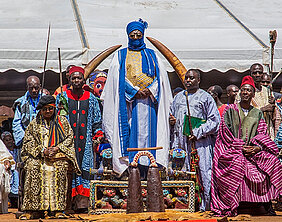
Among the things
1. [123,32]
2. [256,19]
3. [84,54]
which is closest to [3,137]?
[84,54]

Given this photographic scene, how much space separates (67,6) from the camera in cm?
1430

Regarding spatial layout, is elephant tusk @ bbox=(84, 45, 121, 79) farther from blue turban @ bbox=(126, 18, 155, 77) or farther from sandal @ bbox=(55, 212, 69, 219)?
sandal @ bbox=(55, 212, 69, 219)

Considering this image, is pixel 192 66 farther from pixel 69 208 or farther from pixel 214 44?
pixel 69 208

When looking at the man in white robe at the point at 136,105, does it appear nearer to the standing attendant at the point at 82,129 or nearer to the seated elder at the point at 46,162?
the seated elder at the point at 46,162

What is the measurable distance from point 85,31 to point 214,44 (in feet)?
7.75

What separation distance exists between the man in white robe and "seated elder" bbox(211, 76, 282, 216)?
786 millimetres

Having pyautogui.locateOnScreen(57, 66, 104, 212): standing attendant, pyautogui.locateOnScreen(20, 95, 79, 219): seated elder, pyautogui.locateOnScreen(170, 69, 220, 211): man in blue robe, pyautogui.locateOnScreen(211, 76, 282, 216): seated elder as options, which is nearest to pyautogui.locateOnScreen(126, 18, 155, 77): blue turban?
pyautogui.locateOnScreen(170, 69, 220, 211): man in blue robe

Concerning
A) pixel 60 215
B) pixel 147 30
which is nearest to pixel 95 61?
pixel 147 30

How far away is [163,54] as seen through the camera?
482 inches

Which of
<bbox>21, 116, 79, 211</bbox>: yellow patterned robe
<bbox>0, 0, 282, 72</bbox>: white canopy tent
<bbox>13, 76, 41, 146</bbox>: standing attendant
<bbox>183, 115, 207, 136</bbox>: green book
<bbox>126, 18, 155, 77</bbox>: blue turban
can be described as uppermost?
<bbox>0, 0, 282, 72</bbox>: white canopy tent

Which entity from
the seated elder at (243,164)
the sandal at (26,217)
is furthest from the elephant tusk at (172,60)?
the sandal at (26,217)

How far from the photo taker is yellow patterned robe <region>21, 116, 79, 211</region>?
910 centimetres

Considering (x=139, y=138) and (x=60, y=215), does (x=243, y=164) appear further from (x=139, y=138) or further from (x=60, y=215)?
(x=60, y=215)

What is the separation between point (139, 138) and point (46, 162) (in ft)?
4.14
